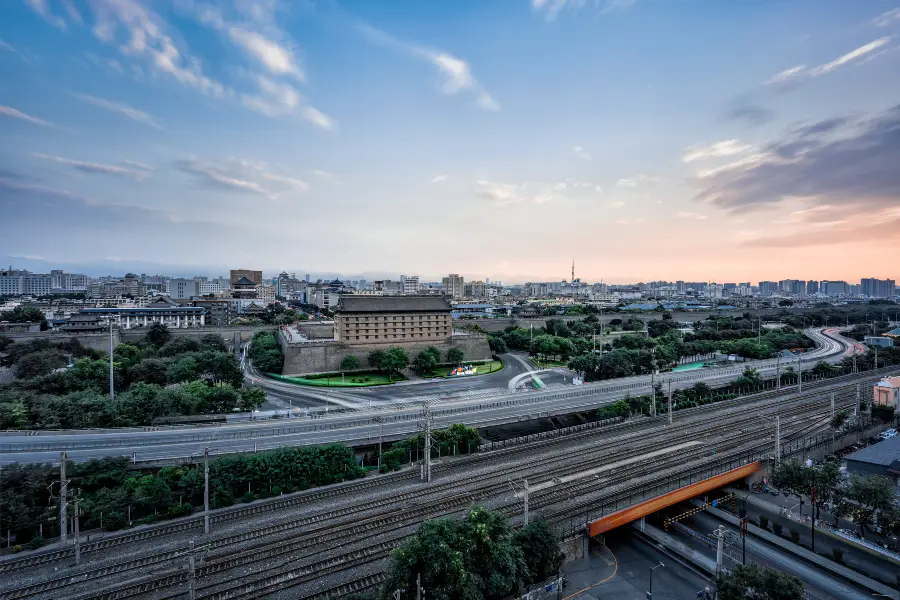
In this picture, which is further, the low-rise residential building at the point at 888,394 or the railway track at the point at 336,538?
the low-rise residential building at the point at 888,394

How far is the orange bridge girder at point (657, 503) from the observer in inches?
790

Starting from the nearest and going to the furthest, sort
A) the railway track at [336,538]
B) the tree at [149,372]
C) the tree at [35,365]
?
the railway track at [336,538] < the tree at [35,365] < the tree at [149,372]

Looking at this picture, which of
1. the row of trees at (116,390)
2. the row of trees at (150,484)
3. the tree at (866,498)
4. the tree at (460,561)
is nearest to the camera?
the tree at (460,561)

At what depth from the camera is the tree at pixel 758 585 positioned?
44.0ft

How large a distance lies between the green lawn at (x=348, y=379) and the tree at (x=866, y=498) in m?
40.5

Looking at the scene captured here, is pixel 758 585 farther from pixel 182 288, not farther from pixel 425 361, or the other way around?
pixel 182 288

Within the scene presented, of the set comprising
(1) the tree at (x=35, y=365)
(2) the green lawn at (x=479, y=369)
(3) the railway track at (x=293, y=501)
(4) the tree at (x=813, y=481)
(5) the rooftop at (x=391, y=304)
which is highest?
(5) the rooftop at (x=391, y=304)

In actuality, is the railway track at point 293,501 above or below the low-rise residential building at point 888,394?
below

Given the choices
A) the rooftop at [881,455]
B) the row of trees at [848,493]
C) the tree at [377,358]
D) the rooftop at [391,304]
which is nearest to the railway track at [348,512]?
the rooftop at [881,455]

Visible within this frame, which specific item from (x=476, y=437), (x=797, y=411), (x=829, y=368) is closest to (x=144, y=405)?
(x=476, y=437)

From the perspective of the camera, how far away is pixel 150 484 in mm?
22359

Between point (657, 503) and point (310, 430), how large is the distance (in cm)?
2289

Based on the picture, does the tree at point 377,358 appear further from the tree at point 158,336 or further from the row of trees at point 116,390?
the tree at point 158,336

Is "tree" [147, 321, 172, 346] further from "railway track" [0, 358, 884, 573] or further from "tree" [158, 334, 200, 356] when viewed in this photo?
"railway track" [0, 358, 884, 573]
